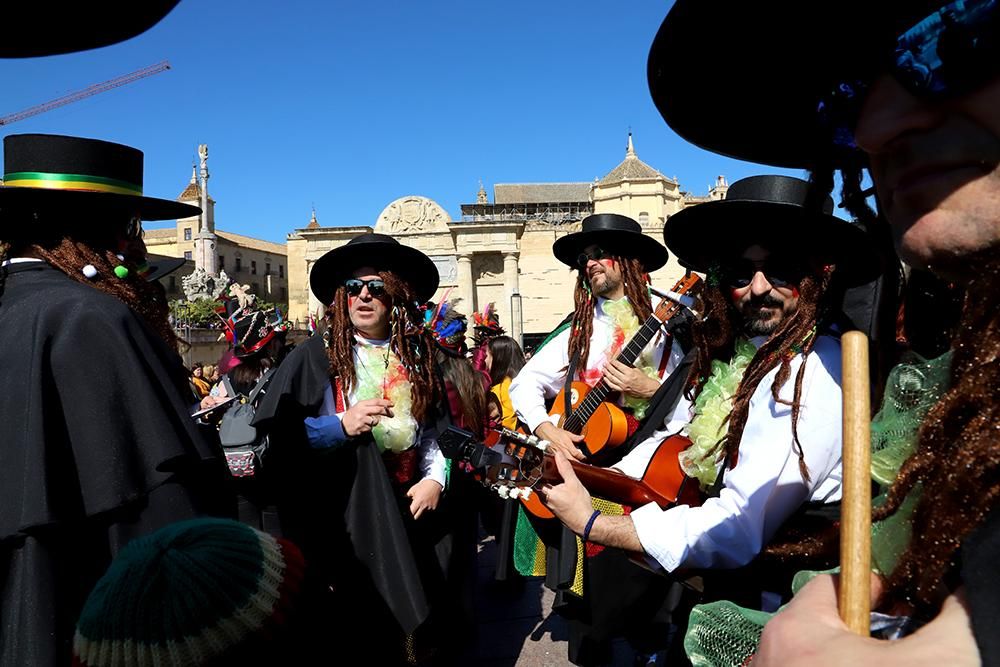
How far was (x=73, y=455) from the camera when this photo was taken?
5.94ft

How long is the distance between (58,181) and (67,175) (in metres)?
0.04

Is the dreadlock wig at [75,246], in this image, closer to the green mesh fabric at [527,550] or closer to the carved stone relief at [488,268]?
the green mesh fabric at [527,550]

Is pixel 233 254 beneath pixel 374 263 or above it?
above

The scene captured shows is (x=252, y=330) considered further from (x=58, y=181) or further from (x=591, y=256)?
(x=58, y=181)

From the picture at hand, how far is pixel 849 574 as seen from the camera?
2.38 feet

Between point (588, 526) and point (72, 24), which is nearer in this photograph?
point (72, 24)

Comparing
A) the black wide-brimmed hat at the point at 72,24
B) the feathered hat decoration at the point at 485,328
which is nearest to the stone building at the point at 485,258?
the feathered hat decoration at the point at 485,328

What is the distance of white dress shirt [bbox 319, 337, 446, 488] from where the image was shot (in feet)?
12.3

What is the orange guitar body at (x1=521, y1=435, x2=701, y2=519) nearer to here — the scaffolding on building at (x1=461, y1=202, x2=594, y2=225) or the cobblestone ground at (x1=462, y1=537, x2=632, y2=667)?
the cobblestone ground at (x1=462, y1=537, x2=632, y2=667)

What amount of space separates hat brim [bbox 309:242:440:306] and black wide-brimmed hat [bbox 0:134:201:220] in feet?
5.65

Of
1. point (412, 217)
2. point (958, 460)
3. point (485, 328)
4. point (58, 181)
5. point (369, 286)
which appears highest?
point (412, 217)

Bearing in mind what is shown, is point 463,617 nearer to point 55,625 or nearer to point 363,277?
point 363,277

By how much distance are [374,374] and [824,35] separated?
3237 mm

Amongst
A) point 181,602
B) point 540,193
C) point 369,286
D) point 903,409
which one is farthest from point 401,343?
point 540,193
